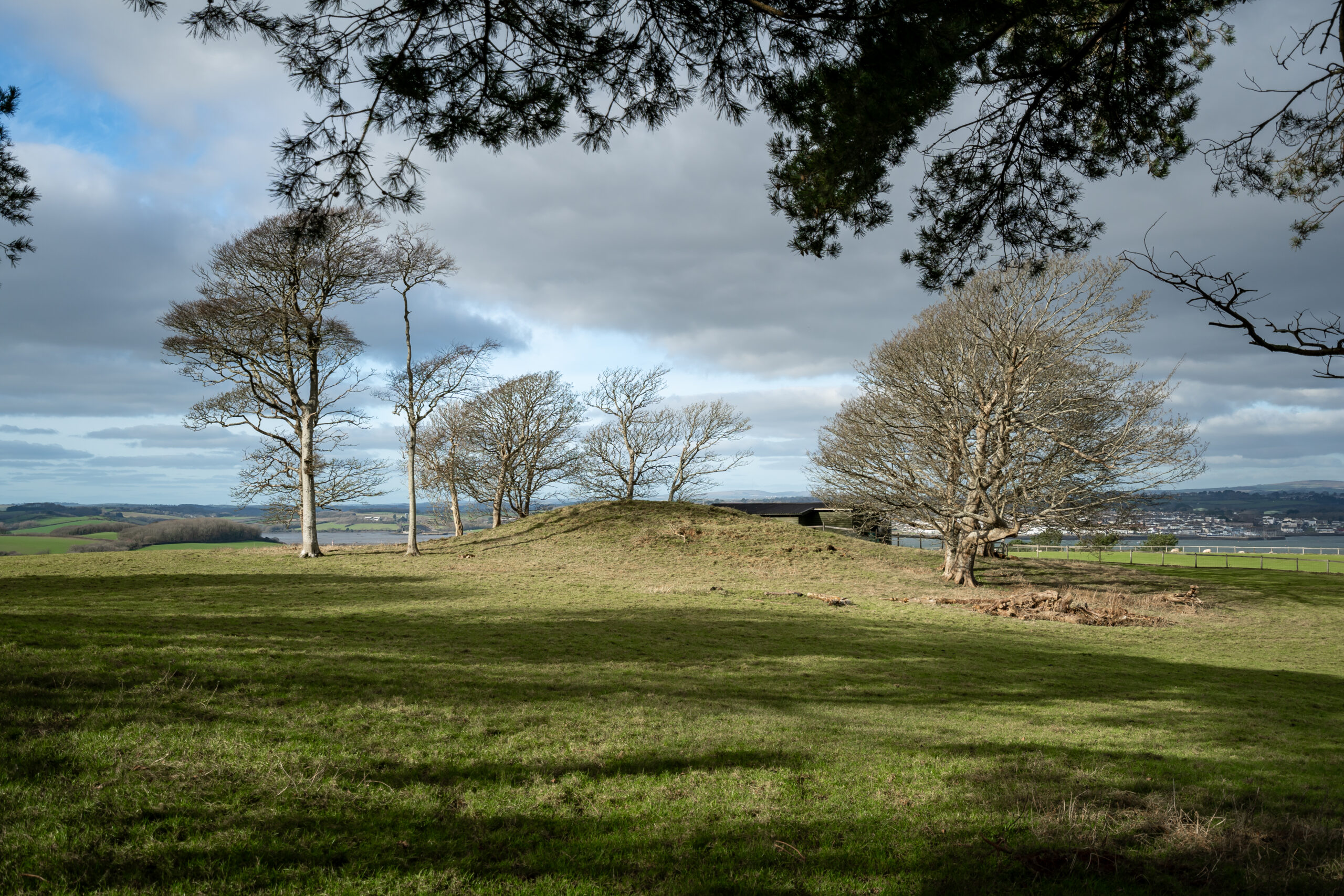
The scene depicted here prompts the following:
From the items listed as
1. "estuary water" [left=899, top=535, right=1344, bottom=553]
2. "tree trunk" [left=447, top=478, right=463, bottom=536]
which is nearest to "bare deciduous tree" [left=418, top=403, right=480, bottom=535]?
"tree trunk" [left=447, top=478, right=463, bottom=536]

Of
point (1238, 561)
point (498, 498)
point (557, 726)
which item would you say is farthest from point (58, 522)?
point (1238, 561)

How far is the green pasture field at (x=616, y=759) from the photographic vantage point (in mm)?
3641

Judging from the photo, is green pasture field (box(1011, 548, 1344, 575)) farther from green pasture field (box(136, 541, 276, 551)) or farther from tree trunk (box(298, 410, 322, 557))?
green pasture field (box(136, 541, 276, 551))

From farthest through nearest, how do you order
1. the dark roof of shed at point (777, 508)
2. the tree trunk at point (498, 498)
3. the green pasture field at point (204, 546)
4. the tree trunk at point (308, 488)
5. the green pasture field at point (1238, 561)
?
the dark roof of shed at point (777, 508) → the green pasture field at point (1238, 561) → the tree trunk at point (498, 498) → the green pasture field at point (204, 546) → the tree trunk at point (308, 488)

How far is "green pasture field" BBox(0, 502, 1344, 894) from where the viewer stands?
3.64m

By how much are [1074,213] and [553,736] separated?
7.16 meters

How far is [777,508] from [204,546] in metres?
33.0

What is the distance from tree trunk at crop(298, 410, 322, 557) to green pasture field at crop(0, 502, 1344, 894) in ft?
35.1

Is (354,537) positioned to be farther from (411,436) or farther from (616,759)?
(616,759)

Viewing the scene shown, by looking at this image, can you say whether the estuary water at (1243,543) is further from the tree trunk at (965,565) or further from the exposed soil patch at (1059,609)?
→ the exposed soil patch at (1059,609)

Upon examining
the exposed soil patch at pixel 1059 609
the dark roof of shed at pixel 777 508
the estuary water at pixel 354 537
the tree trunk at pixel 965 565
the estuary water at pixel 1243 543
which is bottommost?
the estuary water at pixel 1243 543

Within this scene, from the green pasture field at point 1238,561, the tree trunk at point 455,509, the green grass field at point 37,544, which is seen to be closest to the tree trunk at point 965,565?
the green pasture field at point 1238,561

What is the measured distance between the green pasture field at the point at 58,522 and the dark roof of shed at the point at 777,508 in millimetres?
42625

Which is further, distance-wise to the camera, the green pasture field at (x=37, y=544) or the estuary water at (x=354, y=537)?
the estuary water at (x=354, y=537)
